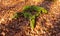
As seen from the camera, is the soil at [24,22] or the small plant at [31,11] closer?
the soil at [24,22]

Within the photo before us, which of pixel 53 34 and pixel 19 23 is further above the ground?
pixel 19 23

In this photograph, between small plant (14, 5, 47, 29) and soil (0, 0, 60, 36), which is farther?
small plant (14, 5, 47, 29)

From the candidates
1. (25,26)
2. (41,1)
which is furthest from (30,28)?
(41,1)

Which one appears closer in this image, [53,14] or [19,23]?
[19,23]

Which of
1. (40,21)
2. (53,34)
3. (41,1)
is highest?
(41,1)

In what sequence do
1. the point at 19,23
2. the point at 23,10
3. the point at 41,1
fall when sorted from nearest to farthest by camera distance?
the point at 19,23 < the point at 23,10 < the point at 41,1

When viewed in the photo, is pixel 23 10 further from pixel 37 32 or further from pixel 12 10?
pixel 37 32

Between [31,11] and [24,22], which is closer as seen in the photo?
[24,22]

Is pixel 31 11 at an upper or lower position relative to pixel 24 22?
upper
